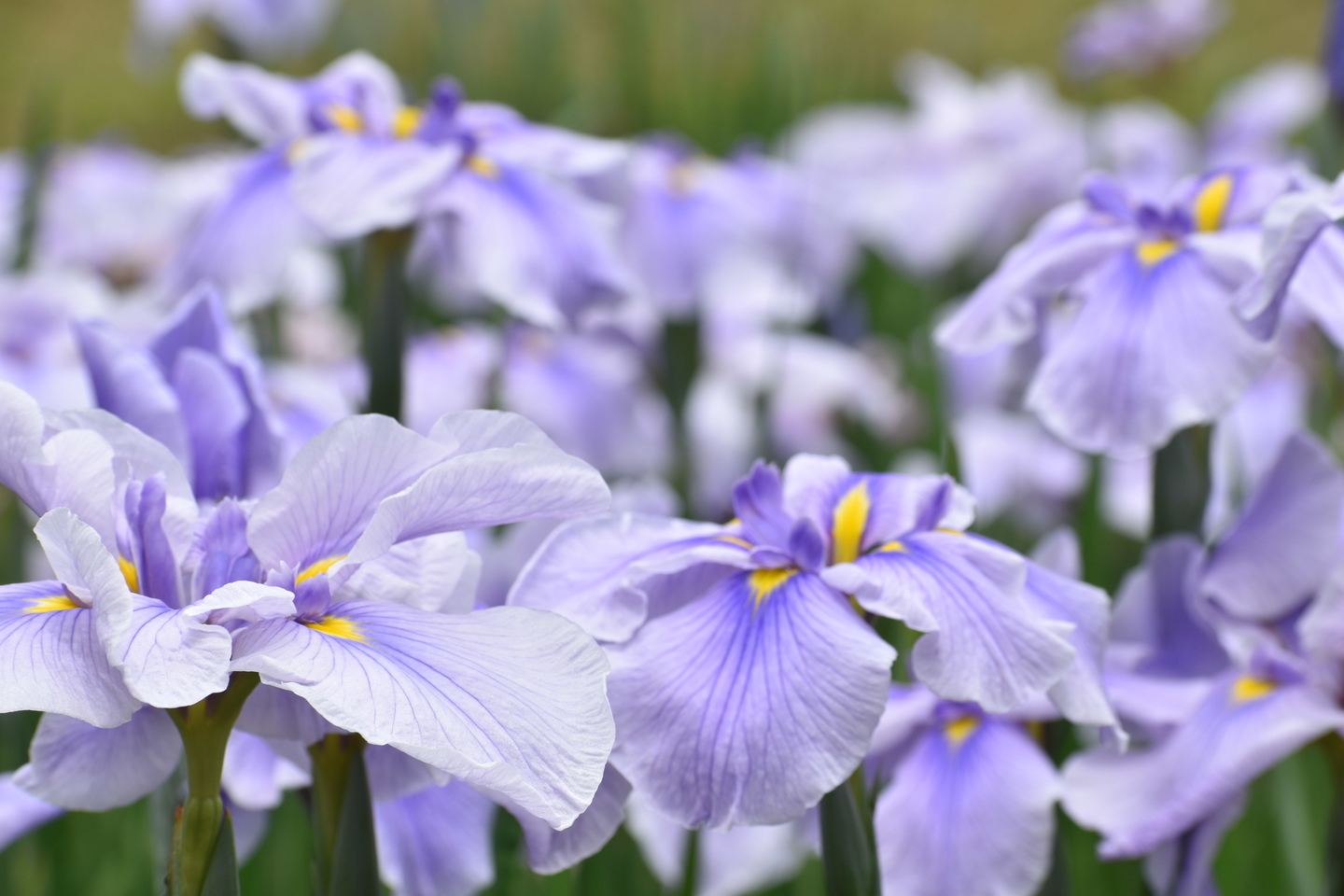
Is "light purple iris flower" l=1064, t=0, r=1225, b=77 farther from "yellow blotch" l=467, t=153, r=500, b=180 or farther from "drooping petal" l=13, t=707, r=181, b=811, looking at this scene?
"drooping petal" l=13, t=707, r=181, b=811

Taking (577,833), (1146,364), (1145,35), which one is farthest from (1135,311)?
(1145,35)

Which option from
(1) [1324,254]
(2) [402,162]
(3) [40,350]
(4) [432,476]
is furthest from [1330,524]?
(3) [40,350]

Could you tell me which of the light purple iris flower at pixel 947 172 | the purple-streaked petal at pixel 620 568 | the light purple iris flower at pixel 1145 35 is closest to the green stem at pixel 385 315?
the purple-streaked petal at pixel 620 568

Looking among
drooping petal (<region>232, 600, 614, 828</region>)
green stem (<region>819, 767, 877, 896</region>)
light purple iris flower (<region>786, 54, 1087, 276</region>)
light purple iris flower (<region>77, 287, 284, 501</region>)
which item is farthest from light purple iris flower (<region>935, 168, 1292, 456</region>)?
light purple iris flower (<region>786, 54, 1087, 276</region>)

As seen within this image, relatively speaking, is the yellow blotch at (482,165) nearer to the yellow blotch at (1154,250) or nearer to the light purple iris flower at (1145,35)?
the yellow blotch at (1154,250)

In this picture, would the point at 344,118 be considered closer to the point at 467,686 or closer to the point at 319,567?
the point at 319,567

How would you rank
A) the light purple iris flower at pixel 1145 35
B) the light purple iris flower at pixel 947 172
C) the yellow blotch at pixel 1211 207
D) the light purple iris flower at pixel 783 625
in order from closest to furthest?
1. the light purple iris flower at pixel 783 625
2. the yellow blotch at pixel 1211 207
3. the light purple iris flower at pixel 947 172
4. the light purple iris flower at pixel 1145 35

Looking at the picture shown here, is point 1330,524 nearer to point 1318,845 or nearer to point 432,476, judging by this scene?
point 1318,845
